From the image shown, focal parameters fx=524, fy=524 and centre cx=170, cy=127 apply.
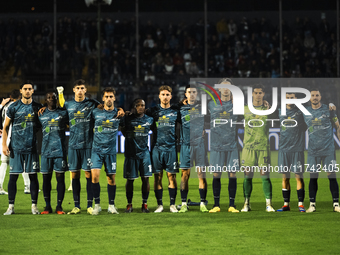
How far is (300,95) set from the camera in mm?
8859

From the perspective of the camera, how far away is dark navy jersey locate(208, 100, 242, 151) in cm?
832

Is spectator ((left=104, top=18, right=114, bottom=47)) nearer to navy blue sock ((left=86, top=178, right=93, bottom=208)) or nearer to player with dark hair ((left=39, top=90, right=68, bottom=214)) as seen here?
player with dark hair ((left=39, top=90, right=68, bottom=214))

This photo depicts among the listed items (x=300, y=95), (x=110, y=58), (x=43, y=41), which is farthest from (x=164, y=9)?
(x=300, y=95)

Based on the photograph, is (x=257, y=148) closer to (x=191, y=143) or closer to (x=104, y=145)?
(x=191, y=143)

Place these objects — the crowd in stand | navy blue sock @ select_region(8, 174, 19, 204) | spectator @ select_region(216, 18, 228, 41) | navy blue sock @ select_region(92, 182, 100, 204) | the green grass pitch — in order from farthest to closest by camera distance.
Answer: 1. spectator @ select_region(216, 18, 228, 41)
2. the crowd in stand
3. navy blue sock @ select_region(8, 174, 19, 204)
4. navy blue sock @ select_region(92, 182, 100, 204)
5. the green grass pitch

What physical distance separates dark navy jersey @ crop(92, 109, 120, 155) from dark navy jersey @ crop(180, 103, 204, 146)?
1109mm

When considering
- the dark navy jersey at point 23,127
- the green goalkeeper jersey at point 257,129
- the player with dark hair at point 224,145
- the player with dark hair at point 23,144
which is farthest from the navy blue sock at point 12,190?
Answer: the green goalkeeper jersey at point 257,129

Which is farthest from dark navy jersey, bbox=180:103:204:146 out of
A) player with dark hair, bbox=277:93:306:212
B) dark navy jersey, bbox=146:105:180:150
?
player with dark hair, bbox=277:93:306:212

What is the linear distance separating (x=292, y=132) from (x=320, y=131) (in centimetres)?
44

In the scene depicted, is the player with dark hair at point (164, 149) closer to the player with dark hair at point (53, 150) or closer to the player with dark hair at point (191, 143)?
the player with dark hair at point (191, 143)

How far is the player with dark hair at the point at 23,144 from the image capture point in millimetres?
8133

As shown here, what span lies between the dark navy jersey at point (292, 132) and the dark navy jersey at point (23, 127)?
3.93m

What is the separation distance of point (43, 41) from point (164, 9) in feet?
17.7

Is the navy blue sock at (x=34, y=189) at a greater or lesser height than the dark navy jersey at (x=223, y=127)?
lesser
